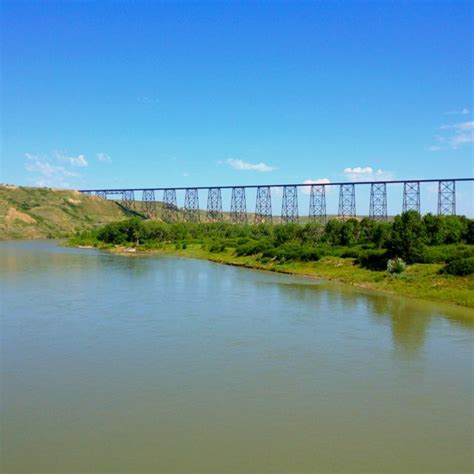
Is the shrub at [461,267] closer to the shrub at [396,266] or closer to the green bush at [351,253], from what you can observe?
the shrub at [396,266]

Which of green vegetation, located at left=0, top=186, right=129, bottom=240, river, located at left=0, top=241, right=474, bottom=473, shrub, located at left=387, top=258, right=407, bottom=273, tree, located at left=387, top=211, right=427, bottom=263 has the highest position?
green vegetation, located at left=0, top=186, right=129, bottom=240

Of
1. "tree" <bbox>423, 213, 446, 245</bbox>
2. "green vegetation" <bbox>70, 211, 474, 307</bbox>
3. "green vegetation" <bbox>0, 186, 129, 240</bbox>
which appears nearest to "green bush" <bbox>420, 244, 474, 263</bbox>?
"green vegetation" <bbox>70, 211, 474, 307</bbox>

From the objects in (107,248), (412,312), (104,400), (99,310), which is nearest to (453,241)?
(412,312)

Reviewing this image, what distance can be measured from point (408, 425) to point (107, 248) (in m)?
51.3

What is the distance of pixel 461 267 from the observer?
21.8 meters

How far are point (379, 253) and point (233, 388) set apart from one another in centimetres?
1976

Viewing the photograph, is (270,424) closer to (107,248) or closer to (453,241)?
(453,241)

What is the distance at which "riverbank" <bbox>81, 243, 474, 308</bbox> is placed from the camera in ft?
67.2

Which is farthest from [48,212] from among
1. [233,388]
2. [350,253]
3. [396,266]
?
[233,388]

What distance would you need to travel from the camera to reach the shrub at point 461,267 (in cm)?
2139

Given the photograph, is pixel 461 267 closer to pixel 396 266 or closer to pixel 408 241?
Result: pixel 396 266

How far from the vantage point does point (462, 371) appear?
10.8 metres

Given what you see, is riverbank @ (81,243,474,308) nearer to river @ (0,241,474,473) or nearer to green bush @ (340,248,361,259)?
green bush @ (340,248,361,259)

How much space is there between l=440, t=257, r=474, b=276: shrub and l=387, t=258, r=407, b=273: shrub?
2235mm
